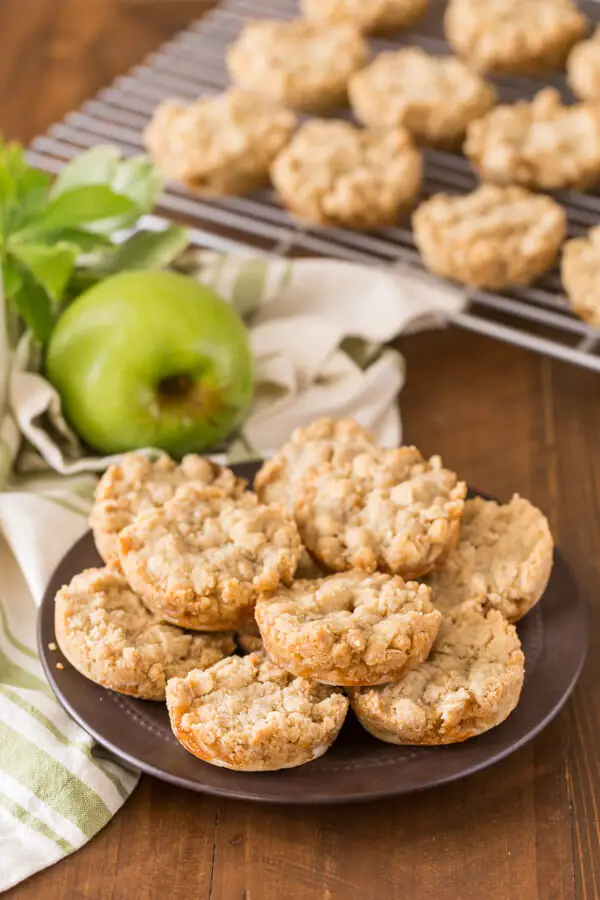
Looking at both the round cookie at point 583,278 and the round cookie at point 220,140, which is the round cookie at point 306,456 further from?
the round cookie at point 220,140

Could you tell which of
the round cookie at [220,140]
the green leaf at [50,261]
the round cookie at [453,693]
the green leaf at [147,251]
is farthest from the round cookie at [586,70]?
the round cookie at [453,693]

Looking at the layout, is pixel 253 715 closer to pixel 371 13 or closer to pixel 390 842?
pixel 390 842

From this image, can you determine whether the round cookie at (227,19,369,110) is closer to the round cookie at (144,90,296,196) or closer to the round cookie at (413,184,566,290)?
the round cookie at (144,90,296,196)

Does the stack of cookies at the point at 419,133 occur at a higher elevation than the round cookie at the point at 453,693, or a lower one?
higher

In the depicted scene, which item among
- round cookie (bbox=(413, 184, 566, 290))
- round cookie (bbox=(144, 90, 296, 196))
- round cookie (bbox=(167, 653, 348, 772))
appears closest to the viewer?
round cookie (bbox=(167, 653, 348, 772))

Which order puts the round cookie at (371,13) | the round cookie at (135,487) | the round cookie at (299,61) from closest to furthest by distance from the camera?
the round cookie at (135,487)
the round cookie at (299,61)
the round cookie at (371,13)

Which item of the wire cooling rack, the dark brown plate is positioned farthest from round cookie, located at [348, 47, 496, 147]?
the dark brown plate
